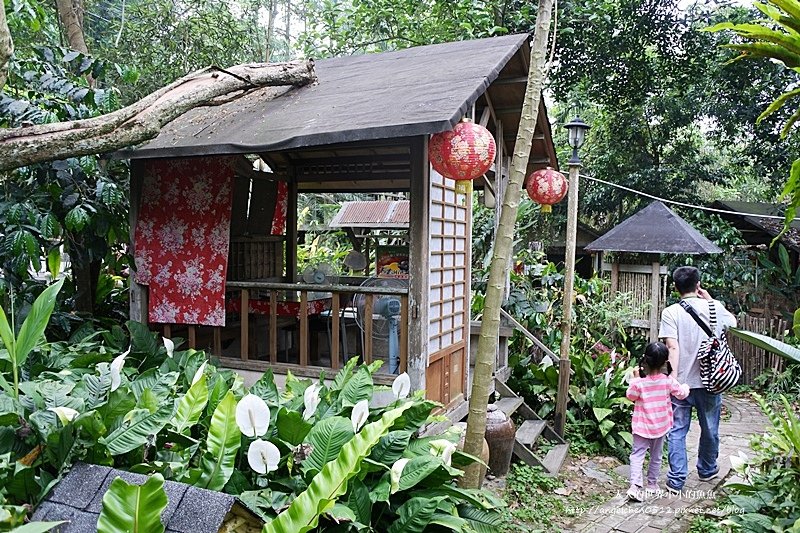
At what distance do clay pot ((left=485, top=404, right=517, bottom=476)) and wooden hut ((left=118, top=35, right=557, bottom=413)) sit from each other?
0.31 m

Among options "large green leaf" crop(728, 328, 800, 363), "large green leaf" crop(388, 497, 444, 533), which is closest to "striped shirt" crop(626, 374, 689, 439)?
"large green leaf" crop(728, 328, 800, 363)

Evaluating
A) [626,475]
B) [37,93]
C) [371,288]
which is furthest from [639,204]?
[37,93]

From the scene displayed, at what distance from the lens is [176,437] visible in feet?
10.8

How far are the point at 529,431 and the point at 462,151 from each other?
3.60m

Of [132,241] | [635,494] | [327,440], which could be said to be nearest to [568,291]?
[635,494]

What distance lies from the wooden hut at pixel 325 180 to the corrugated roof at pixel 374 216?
5.72m

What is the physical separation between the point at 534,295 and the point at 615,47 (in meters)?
6.18

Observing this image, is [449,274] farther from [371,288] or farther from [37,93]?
[37,93]

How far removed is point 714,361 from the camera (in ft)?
15.9

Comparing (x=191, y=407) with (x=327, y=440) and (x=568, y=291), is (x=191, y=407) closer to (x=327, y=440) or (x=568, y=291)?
(x=327, y=440)

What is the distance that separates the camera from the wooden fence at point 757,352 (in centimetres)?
970

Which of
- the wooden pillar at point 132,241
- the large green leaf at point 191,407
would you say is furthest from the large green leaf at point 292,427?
the wooden pillar at point 132,241

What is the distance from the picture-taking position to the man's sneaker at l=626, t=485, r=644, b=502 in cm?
505

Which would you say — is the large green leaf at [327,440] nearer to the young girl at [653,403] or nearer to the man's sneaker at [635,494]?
the young girl at [653,403]
